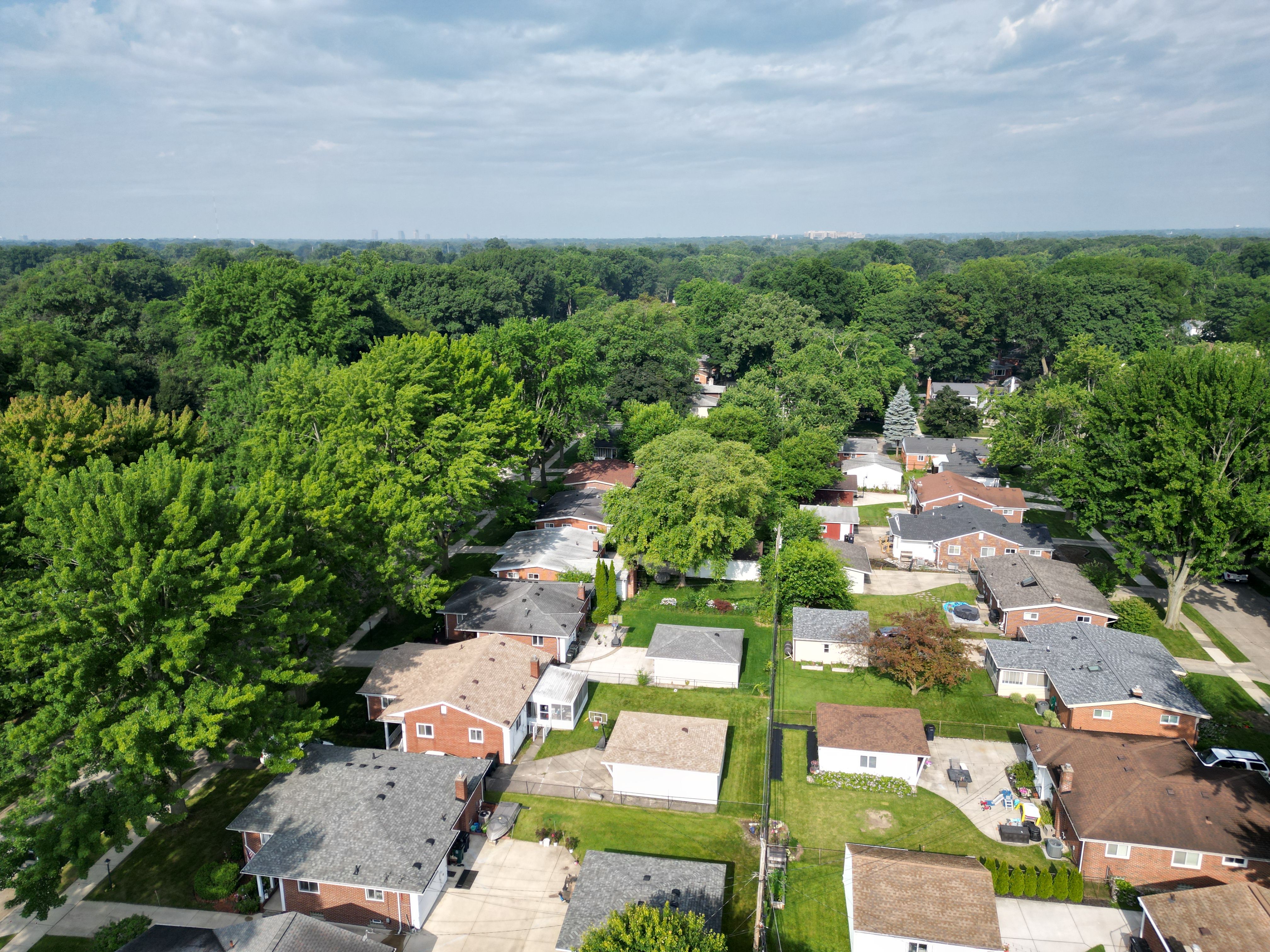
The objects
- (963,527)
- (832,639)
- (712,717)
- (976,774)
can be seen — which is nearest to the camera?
(976,774)

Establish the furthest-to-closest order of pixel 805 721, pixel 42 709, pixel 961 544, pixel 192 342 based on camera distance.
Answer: pixel 192 342
pixel 961 544
pixel 805 721
pixel 42 709

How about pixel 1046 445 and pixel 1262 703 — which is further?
pixel 1046 445

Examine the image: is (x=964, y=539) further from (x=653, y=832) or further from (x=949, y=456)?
(x=653, y=832)

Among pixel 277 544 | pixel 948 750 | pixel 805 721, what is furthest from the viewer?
pixel 805 721

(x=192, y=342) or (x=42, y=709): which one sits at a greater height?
(x=192, y=342)

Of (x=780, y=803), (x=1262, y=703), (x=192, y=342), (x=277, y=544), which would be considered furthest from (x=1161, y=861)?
(x=192, y=342)

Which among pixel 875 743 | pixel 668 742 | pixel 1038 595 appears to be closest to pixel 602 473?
pixel 1038 595

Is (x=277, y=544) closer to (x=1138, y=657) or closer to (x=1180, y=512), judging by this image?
(x=1138, y=657)
